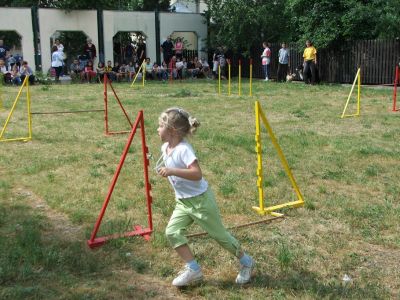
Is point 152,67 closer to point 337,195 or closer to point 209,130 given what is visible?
point 209,130

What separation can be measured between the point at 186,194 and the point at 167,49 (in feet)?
76.2

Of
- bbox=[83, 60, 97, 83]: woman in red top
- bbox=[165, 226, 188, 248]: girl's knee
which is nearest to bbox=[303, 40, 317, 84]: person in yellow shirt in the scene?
bbox=[83, 60, 97, 83]: woman in red top

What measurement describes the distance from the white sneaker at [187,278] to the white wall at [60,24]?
22118 mm

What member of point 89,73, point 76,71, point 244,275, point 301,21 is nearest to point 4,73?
point 76,71

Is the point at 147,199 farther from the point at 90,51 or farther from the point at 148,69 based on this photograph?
the point at 90,51

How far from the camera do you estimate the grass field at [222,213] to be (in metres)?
3.88

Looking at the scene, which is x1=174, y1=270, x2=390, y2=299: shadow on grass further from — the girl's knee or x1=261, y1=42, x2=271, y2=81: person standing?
x1=261, y1=42, x2=271, y2=81: person standing

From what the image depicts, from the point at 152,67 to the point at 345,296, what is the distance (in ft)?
72.8

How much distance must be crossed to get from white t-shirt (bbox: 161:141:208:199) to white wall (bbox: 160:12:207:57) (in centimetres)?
2424

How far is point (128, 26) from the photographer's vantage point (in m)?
26.3

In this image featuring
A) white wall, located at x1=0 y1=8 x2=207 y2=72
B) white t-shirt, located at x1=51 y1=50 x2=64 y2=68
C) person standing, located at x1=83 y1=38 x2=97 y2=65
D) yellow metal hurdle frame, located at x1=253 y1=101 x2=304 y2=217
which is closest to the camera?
yellow metal hurdle frame, located at x1=253 y1=101 x2=304 y2=217

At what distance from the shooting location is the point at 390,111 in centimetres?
1270

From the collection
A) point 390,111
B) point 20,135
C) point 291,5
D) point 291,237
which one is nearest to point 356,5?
point 291,5

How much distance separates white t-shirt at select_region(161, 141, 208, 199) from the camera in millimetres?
3633
